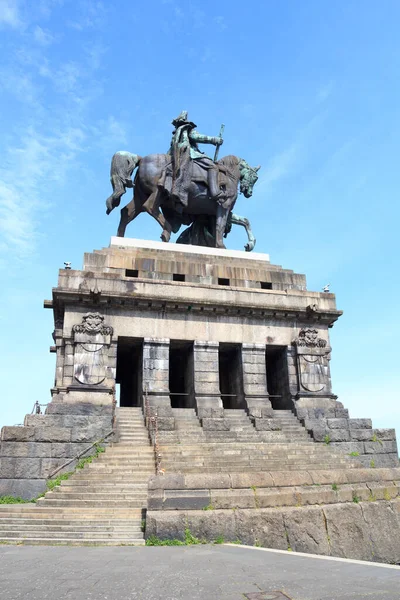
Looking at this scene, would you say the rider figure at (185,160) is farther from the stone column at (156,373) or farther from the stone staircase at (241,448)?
the stone staircase at (241,448)

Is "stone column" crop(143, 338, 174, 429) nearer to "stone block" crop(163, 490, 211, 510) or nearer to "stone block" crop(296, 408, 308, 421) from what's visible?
"stone block" crop(296, 408, 308, 421)

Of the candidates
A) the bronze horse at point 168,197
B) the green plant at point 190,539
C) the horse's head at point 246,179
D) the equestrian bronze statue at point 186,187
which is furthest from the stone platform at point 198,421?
the horse's head at point 246,179

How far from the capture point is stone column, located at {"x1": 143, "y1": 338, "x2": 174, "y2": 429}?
1970 centimetres

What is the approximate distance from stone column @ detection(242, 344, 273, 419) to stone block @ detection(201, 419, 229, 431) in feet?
5.80

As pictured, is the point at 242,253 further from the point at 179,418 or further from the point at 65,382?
the point at 65,382

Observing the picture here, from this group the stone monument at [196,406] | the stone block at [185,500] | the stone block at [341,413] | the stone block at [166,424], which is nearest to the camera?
the stone block at [185,500]

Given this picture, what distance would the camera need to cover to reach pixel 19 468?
53.4ft

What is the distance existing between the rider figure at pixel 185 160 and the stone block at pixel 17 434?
1248 centimetres

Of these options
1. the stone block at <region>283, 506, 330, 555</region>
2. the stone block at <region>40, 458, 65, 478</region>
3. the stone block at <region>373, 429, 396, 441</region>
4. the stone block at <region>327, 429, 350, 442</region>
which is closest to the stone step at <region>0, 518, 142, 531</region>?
the stone block at <region>283, 506, 330, 555</region>

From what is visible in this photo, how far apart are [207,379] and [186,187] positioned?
9.36 m

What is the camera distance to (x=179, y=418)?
766 inches

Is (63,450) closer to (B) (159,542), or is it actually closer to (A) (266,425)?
(A) (266,425)

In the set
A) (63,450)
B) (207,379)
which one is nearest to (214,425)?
(207,379)

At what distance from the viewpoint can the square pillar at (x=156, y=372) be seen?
1979 cm
